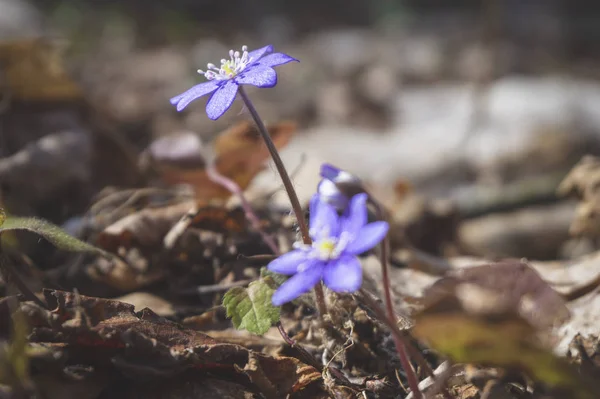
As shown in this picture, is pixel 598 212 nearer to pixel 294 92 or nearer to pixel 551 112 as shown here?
pixel 551 112

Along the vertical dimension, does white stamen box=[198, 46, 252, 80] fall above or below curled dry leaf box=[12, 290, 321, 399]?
above

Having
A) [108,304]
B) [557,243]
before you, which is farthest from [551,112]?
[108,304]

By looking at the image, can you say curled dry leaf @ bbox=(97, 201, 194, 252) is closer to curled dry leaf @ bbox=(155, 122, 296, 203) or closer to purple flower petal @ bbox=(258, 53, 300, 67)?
curled dry leaf @ bbox=(155, 122, 296, 203)

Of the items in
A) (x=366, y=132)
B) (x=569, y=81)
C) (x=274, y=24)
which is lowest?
(x=569, y=81)

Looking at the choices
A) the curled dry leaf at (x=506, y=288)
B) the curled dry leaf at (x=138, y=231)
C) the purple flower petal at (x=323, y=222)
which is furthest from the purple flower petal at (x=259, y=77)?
the curled dry leaf at (x=138, y=231)

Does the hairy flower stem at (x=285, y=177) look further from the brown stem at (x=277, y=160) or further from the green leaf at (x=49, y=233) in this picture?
the green leaf at (x=49, y=233)

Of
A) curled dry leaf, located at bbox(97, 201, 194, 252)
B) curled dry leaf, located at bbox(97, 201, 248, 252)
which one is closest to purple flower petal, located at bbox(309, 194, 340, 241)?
curled dry leaf, located at bbox(97, 201, 248, 252)
